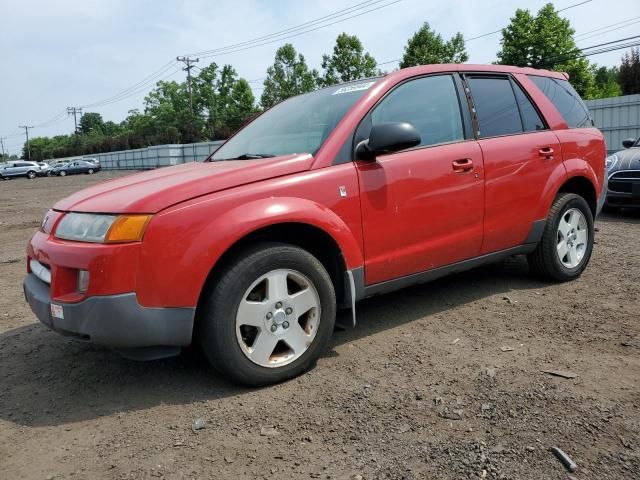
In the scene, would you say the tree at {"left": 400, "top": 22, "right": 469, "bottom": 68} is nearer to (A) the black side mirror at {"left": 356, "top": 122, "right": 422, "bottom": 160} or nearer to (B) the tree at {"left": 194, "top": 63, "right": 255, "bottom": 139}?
(B) the tree at {"left": 194, "top": 63, "right": 255, "bottom": 139}

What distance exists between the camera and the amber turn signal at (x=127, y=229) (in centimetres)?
256

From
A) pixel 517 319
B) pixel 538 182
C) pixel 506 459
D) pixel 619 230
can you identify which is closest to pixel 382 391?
pixel 506 459

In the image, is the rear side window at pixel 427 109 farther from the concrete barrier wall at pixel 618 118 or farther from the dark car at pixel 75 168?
the dark car at pixel 75 168

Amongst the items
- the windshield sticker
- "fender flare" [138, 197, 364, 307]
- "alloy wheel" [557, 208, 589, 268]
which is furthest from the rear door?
"fender flare" [138, 197, 364, 307]

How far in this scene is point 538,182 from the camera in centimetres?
416

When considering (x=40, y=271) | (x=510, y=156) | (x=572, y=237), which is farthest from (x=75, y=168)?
(x=510, y=156)

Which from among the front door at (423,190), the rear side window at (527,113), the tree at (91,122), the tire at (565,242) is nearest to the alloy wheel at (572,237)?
the tire at (565,242)

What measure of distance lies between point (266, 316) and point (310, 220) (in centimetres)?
57

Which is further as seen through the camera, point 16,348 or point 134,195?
point 16,348

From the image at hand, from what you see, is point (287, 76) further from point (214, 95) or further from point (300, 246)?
point (300, 246)

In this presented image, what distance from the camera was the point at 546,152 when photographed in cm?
422

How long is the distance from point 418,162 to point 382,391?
58.4 inches

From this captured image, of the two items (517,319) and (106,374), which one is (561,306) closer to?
(517,319)

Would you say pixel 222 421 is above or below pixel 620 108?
below
